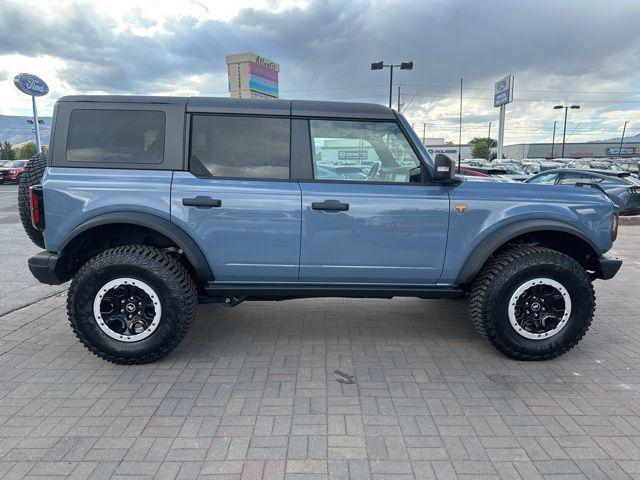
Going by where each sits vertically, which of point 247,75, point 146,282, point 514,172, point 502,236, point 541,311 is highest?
point 247,75

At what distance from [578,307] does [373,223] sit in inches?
70.8

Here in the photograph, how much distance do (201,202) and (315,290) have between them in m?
1.13

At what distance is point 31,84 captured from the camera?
87.3 ft

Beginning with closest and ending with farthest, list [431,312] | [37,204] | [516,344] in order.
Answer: [37,204] → [516,344] → [431,312]

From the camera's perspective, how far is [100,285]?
134 inches

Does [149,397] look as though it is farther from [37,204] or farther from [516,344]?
[516,344]

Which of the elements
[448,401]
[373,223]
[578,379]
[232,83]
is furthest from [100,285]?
[232,83]

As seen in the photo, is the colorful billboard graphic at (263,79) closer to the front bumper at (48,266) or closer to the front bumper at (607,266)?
the front bumper at (48,266)

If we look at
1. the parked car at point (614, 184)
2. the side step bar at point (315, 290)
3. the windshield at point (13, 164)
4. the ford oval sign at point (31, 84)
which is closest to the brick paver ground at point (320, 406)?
the side step bar at point (315, 290)

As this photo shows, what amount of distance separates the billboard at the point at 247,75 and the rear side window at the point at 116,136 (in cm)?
2372

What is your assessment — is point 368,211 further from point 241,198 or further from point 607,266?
point 607,266

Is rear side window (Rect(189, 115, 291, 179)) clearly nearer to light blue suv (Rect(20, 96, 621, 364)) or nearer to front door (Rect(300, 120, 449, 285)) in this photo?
light blue suv (Rect(20, 96, 621, 364))

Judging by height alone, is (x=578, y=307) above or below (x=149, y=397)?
above

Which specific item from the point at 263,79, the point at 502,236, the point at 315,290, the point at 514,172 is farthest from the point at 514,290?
the point at 263,79
